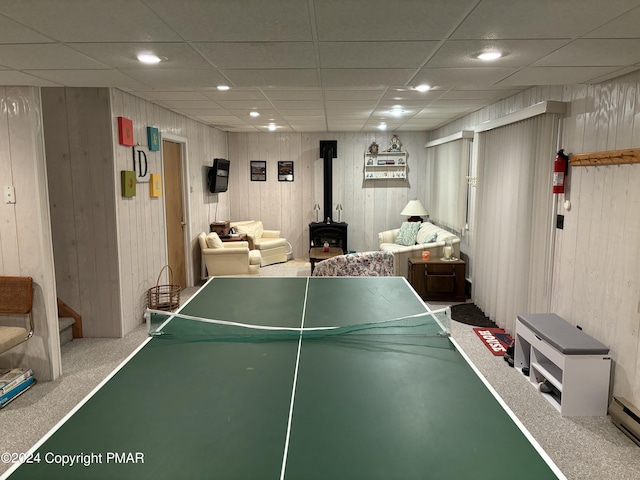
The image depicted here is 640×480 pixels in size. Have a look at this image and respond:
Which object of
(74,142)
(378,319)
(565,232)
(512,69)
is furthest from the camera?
(74,142)

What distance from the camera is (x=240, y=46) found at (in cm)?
242

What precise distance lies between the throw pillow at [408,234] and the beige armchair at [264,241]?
7.09 feet

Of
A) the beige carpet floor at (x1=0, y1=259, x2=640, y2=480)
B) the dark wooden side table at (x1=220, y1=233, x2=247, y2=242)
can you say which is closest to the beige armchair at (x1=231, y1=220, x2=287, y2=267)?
the dark wooden side table at (x1=220, y1=233, x2=247, y2=242)

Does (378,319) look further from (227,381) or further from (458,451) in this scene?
(458,451)

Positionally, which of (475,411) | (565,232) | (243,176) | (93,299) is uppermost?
(243,176)

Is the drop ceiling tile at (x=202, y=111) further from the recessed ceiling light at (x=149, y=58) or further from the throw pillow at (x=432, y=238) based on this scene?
the throw pillow at (x=432, y=238)

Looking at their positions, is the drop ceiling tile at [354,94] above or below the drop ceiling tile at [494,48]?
above

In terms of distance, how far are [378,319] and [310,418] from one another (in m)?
1.14

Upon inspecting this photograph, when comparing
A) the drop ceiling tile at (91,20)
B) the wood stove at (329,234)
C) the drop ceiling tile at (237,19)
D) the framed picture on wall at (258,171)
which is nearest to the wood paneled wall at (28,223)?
the drop ceiling tile at (91,20)

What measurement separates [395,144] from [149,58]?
20.9 feet

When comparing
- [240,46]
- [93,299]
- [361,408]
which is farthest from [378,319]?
[93,299]

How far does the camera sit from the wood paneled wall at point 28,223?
329 centimetres

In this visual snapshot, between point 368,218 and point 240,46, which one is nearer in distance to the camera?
point 240,46

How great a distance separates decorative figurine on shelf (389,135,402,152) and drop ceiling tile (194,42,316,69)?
5875mm
